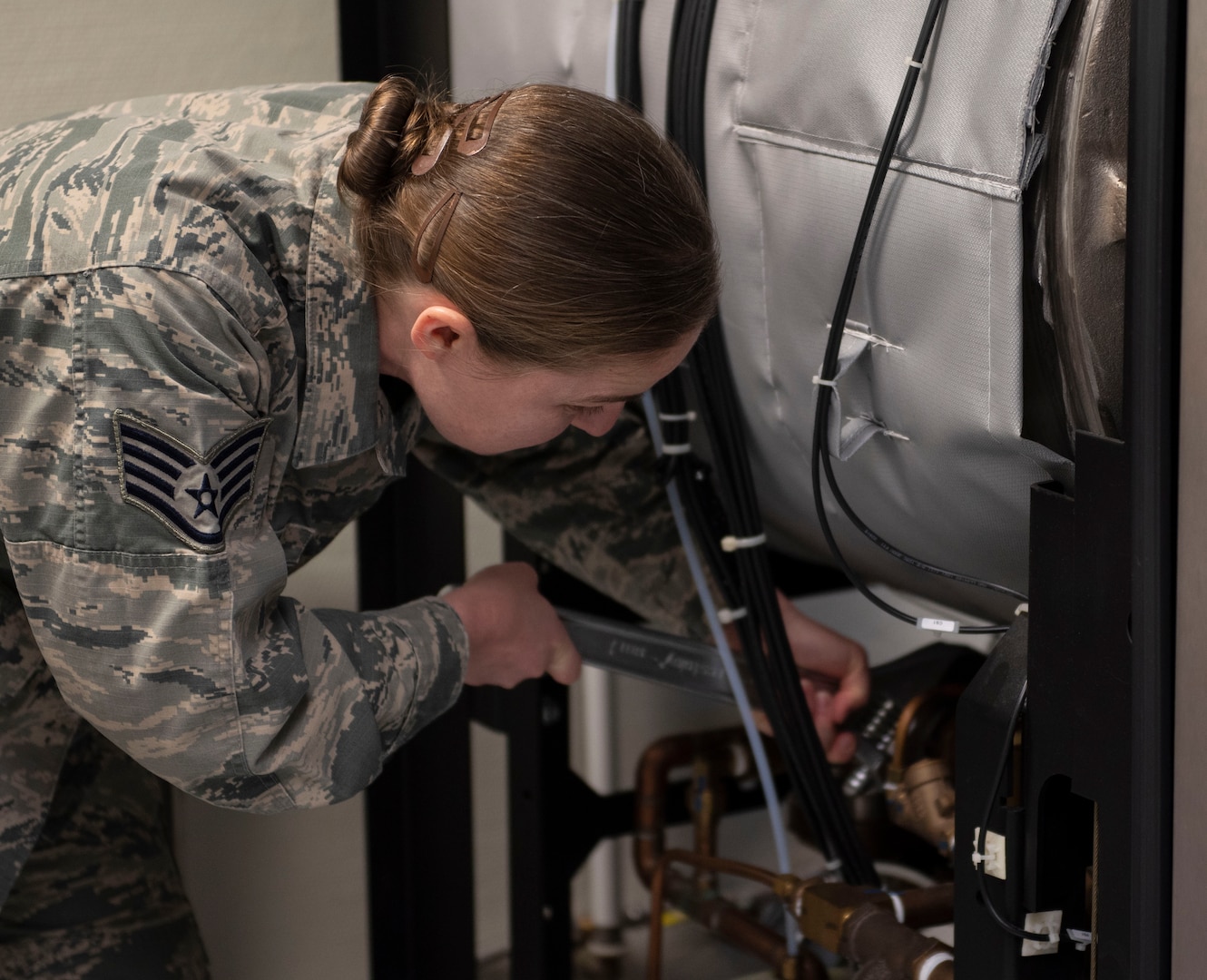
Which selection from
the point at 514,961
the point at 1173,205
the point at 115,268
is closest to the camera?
the point at 1173,205

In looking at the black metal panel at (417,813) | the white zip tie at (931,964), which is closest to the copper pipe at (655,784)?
the black metal panel at (417,813)

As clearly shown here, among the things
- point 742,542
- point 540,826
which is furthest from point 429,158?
point 540,826

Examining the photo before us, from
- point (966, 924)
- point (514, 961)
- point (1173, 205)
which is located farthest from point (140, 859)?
point (1173, 205)

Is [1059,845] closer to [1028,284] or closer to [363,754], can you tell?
[1028,284]

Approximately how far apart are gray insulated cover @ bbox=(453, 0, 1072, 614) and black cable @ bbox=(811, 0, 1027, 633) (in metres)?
0.01

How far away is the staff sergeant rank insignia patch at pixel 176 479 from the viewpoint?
0.86m

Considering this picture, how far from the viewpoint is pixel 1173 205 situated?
0.65 m

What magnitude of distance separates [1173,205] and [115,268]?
0.63 metres

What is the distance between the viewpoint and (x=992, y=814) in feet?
2.79

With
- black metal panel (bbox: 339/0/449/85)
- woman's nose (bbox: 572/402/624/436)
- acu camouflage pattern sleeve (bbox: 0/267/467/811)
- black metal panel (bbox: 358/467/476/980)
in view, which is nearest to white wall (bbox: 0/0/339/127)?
black metal panel (bbox: 339/0/449/85)

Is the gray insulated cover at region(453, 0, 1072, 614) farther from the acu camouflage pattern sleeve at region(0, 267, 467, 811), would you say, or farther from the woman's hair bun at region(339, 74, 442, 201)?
the acu camouflage pattern sleeve at region(0, 267, 467, 811)

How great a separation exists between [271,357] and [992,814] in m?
0.58

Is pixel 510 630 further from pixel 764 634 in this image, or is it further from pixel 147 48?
pixel 147 48

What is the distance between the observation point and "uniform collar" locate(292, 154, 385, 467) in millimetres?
955
